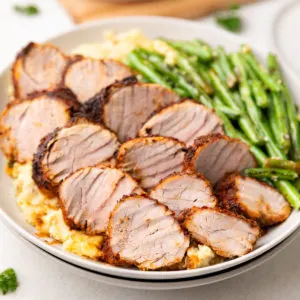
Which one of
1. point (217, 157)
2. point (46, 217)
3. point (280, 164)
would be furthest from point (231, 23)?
point (46, 217)

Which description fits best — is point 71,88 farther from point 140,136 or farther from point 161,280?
point 161,280

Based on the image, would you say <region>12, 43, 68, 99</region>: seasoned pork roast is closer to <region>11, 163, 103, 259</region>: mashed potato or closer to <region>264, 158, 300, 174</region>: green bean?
<region>11, 163, 103, 259</region>: mashed potato

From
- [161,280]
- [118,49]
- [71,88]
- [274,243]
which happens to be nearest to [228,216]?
[274,243]

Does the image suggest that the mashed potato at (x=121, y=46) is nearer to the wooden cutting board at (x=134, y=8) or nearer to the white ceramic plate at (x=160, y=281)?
the wooden cutting board at (x=134, y=8)

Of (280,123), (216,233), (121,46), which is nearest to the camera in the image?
(216,233)

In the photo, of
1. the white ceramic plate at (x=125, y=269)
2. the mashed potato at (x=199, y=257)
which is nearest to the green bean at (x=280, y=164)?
the white ceramic plate at (x=125, y=269)

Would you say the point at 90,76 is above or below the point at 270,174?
above

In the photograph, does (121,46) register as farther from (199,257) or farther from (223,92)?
(199,257)
